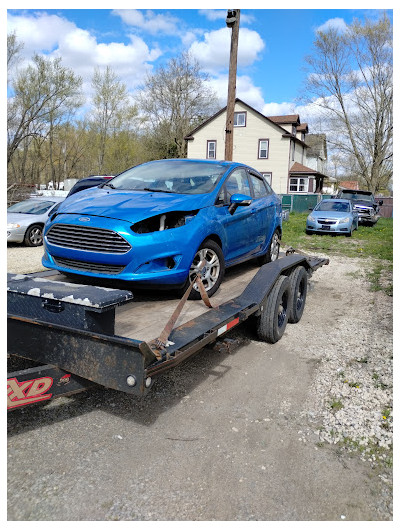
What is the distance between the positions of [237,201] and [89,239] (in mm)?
1781

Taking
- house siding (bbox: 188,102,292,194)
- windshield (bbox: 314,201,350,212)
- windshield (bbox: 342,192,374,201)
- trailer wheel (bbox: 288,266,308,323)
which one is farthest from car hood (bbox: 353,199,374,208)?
trailer wheel (bbox: 288,266,308,323)

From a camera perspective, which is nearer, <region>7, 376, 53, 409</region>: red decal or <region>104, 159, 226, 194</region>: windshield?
<region>7, 376, 53, 409</region>: red decal

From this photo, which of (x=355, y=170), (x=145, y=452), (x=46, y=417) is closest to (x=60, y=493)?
(x=145, y=452)

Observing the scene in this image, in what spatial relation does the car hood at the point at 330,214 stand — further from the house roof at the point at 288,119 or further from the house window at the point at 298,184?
the house roof at the point at 288,119

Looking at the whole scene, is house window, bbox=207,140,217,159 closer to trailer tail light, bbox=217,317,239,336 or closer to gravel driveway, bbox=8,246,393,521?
gravel driveway, bbox=8,246,393,521

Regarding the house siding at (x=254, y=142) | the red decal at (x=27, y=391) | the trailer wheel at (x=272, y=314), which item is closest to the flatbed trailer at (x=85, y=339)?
the red decal at (x=27, y=391)

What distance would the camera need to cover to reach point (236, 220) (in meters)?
5.14

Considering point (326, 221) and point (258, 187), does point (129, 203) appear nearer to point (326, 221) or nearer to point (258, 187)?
point (258, 187)

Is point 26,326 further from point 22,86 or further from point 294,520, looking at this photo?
point 22,86

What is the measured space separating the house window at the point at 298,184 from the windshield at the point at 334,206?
64.7 ft

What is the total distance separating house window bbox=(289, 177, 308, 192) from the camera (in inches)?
1528

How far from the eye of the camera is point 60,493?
8.34 ft

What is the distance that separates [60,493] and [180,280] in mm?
2049

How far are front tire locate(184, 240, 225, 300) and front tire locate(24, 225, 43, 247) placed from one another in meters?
9.45
